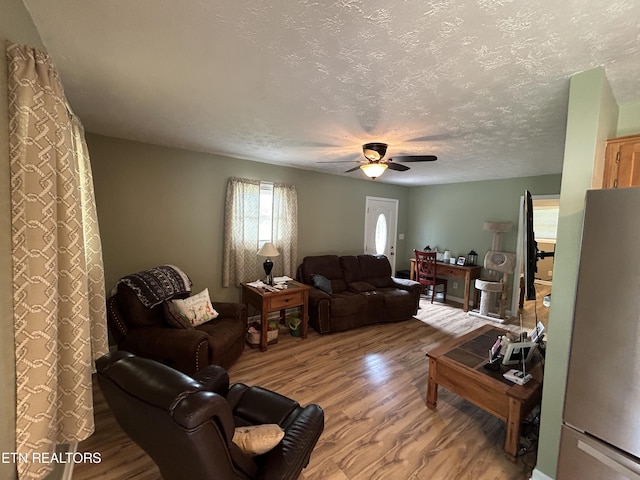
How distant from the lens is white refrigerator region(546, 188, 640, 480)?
44.0 inches

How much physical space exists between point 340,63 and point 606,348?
1852 millimetres

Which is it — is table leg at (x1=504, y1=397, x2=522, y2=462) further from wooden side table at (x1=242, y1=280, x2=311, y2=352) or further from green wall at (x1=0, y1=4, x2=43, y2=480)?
green wall at (x1=0, y1=4, x2=43, y2=480)

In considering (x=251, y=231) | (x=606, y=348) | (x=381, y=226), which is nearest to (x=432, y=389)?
(x=606, y=348)

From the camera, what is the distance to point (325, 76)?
1574mm

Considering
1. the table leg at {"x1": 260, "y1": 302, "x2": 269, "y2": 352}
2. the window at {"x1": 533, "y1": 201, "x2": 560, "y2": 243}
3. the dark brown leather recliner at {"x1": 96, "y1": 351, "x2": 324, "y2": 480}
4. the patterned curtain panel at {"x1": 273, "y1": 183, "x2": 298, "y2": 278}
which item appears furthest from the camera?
the window at {"x1": 533, "y1": 201, "x2": 560, "y2": 243}

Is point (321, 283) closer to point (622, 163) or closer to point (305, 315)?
point (305, 315)

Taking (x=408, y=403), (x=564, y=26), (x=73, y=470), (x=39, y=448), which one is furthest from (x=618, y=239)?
(x=73, y=470)

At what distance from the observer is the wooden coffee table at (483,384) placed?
1.86 meters

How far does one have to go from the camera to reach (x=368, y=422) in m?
2.17

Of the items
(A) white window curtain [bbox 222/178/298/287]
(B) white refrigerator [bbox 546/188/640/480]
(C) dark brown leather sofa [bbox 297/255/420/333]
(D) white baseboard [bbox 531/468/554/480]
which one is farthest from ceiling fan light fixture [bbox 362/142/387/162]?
(D) white baseboard [bbox 531/468/554/480]

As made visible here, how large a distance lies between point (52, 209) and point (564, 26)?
2.25 m

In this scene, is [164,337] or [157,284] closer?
[164,337]

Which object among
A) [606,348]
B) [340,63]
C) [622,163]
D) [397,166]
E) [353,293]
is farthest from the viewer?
[353,293]

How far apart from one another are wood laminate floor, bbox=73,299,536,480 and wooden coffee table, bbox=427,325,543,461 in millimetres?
212
